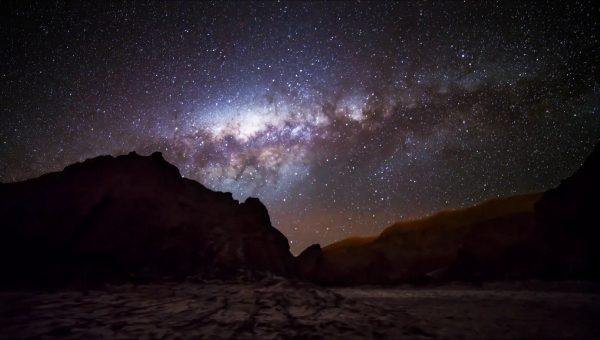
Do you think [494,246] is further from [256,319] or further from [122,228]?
[122,228]

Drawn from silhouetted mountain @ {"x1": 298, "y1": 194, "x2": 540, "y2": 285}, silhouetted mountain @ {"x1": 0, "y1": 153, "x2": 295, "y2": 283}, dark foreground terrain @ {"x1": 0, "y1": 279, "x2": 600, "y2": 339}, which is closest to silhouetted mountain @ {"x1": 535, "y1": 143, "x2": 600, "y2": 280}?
silhouetted mountain @ {"x1": 298, "y1": 194, "x2": 540, "y2": 285}

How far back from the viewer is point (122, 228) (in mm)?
15617

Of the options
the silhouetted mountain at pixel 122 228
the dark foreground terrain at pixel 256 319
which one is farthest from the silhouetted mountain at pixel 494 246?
the silhouetted mountain at pixel 122 228

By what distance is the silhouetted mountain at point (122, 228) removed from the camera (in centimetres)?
1370

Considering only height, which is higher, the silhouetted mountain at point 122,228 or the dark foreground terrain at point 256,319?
the silhouetted mountain at point 122,228

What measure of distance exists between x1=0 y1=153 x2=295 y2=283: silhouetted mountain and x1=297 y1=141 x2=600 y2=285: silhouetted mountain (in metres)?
14.1

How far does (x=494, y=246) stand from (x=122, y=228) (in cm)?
2534

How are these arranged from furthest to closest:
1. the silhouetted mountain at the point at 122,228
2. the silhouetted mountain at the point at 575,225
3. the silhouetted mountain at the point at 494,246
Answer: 1. the silhouetted mountain at the point at 494,246
2. the silhouetted mountain at the point at 575,225
3. the silhouetted mountain at the point at 122,228

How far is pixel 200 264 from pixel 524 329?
44.2 ft

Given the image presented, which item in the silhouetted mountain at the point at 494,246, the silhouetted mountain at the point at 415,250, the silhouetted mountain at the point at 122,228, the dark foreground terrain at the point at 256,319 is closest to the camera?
the dark foreground terrain at the point at 256,319

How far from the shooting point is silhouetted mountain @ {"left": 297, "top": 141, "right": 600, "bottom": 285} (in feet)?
59.7

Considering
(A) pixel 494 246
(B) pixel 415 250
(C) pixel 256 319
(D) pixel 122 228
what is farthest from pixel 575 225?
(D) pixel 122 228

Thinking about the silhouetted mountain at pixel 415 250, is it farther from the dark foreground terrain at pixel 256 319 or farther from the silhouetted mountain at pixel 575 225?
the dark foreground terrain at pixel 256 319

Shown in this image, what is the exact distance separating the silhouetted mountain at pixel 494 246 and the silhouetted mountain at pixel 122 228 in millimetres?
14061
